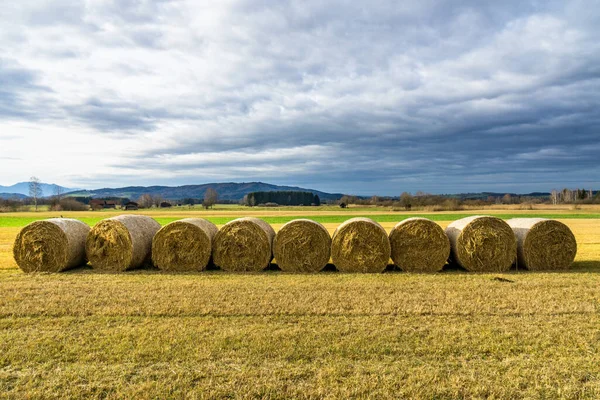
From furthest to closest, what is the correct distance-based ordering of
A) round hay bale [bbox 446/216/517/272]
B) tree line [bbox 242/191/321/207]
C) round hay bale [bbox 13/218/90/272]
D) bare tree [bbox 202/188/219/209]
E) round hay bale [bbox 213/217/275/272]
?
tree line [bbox 242/191/321/207] < bare tree [bbox 202/188/219/209] < round hay bale [bbox 213/217/275/272] < round hay bale [bbox 446/216/517/272] < round hay bale [bbox 13/218/90/272]

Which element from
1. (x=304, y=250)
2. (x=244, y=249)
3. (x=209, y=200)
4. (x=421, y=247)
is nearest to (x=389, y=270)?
(x=421, y=247)

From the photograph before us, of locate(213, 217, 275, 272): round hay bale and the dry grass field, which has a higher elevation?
locate(213, 217, 275, 272): round hay bale

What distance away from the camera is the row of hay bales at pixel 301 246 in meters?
12.0

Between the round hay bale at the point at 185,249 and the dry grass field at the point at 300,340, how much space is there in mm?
2089

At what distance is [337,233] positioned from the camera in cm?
1223

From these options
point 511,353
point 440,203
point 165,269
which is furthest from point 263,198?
point 511,353

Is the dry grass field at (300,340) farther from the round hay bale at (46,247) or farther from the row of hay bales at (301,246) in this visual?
the row of hay bales at (301,246)

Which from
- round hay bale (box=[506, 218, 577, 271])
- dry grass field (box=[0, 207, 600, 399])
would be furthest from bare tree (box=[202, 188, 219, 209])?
dry grass field (box=[0, 207, 600, 399])

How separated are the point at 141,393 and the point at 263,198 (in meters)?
104

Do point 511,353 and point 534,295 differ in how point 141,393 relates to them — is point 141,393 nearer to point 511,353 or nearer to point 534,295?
point 511,353

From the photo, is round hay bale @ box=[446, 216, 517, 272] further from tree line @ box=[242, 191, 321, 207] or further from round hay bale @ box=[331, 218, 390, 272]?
tree line @ box=[242, 191, 321, 207]

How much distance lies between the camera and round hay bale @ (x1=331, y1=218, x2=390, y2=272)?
472 inches

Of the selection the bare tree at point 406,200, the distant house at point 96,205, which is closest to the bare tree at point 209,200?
the distant house at point 96,205

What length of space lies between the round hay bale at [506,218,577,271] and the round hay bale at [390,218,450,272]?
234 cm
